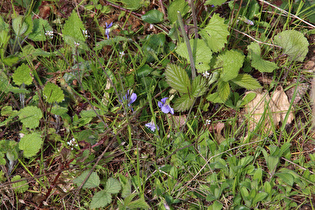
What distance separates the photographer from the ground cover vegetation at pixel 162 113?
66.6 inches

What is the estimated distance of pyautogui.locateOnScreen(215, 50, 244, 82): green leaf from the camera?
6.05ft

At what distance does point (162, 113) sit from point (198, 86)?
0.32m

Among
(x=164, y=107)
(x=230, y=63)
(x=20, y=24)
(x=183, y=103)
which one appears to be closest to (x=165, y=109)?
(x=164, y=107)

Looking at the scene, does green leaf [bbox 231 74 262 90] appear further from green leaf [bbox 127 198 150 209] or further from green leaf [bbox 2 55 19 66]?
green leaf [bbox 2 55 19 66]

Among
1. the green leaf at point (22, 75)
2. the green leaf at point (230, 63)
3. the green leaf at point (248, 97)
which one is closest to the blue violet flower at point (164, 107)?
the green leaf at point (230, 63)

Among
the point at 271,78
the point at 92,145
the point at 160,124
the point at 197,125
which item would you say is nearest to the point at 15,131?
the point at 92,145

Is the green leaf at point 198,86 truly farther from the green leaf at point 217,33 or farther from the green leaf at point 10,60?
the green leaf at point 10,60

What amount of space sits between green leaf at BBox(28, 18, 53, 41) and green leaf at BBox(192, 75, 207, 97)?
3.94ft

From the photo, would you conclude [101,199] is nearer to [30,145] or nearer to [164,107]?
[30,145]

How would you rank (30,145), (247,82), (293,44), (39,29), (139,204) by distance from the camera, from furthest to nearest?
(39,29) < (293,44) < (247,82) < (30,145) < (139,204)

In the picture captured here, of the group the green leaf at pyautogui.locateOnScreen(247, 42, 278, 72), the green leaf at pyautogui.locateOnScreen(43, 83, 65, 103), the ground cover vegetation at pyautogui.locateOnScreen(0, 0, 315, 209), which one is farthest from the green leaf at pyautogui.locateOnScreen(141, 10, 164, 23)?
the green leaf at pyautogui.locateOnScreen(43, 83, 65, 103)

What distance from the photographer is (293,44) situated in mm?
2051

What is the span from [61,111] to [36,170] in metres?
0.40

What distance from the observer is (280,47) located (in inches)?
81.3
